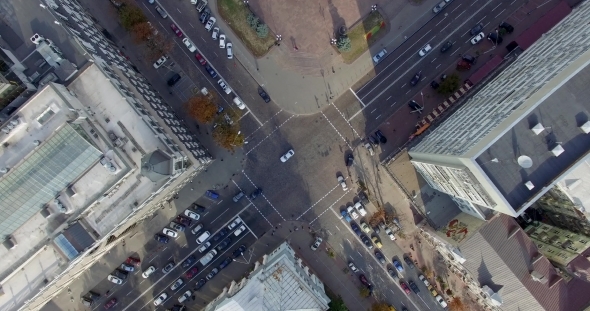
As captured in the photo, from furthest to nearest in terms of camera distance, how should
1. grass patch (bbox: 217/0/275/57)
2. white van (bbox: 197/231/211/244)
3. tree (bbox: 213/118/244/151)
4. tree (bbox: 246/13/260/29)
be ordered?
white van (bbox: 197/231/211/244) → grass patch (bbox: 217/0/275/57) → tree (bbox: 246/13/260/29) → tree (bbox: 213/118/244/151)

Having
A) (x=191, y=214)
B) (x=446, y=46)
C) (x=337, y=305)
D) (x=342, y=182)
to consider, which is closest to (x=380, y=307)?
(x=337, y=305)

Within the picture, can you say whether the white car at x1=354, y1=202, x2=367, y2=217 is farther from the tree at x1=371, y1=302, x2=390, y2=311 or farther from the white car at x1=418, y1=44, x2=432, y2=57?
the white car at x1=418, y1=44, x2=432, y2=57

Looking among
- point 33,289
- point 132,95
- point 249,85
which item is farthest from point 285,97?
point 33,289

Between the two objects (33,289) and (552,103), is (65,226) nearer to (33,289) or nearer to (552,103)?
(33,289)

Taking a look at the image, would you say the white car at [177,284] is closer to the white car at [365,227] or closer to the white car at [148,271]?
the white car at [148,271]

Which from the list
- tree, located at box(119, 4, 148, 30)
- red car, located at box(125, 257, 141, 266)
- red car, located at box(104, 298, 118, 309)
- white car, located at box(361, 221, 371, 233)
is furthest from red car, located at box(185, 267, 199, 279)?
tree, located at box(119, 4, 148, 30)

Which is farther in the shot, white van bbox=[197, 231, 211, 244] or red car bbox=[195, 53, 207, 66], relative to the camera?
white van bbox=[197, 231, 211, 244]

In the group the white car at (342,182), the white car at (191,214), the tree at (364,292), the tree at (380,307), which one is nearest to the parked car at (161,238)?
the white car at (191,214)
